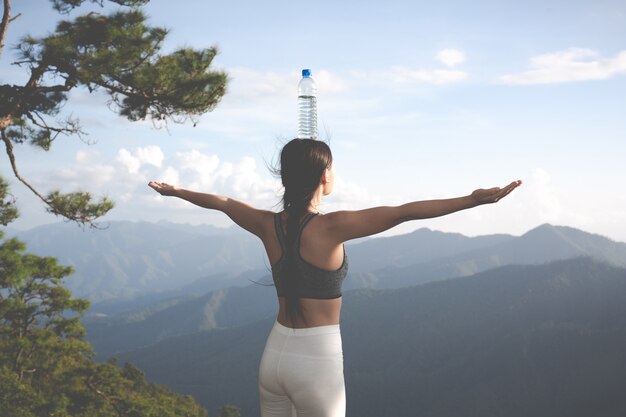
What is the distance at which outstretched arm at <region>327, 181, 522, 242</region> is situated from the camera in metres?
2.28

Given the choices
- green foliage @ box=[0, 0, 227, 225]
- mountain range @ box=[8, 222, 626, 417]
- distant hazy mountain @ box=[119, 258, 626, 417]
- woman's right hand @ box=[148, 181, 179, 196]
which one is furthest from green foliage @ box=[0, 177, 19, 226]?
distant hazy mountain @ box=[119, 258, 626, 417]

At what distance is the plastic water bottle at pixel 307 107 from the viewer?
11.2 ft

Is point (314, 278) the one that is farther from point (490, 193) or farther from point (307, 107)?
point (307, 107)

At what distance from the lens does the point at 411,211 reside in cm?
228

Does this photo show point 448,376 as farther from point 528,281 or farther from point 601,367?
point 528,281

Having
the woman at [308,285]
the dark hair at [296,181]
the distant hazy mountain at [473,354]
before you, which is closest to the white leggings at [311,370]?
the woman at [308,285]

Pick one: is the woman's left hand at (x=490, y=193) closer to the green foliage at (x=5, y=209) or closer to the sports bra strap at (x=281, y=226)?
the sports bra strap at (x=281, y=226)

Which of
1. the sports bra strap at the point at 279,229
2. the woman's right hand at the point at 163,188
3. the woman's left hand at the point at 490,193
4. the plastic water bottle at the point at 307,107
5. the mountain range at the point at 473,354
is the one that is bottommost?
the mountain range at the point at 473,354

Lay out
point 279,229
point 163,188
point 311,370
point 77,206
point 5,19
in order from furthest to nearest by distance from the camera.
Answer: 1. point 77,206
2. point 5,19
3. point 163,188
4. point 279,229
5. point 311,370

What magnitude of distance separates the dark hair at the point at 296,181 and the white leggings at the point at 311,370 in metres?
0.11

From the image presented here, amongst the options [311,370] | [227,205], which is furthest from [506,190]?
[227,205]

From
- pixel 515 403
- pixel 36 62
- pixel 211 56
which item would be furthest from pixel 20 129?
pixel 515 403

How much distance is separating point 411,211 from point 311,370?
0.85 metres

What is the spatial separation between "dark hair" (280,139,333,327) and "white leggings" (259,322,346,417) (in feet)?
0.36
